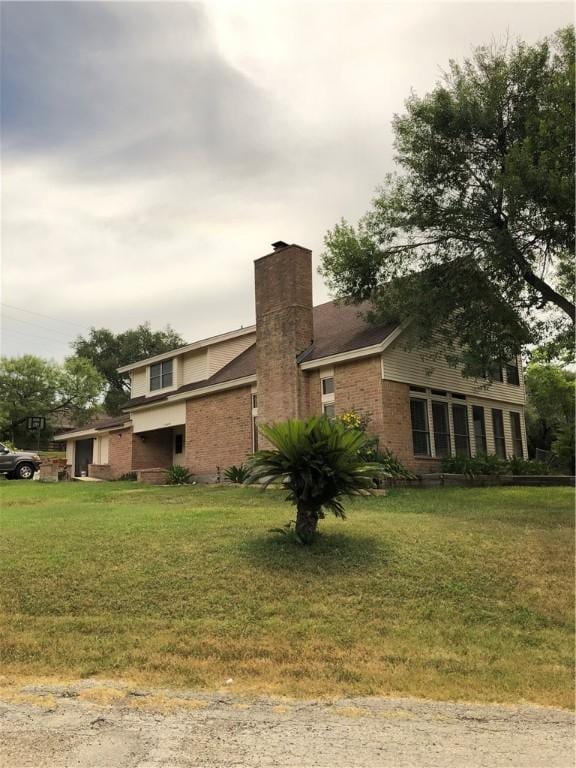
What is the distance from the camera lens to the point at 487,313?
49.8ft

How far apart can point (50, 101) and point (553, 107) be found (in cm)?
1032

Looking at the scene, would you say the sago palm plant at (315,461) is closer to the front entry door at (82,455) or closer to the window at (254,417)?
the window at (254,417)

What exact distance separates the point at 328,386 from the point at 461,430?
4.75 metres

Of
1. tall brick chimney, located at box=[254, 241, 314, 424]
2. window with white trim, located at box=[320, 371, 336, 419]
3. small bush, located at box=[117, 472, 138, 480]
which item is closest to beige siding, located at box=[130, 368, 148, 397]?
small bush, located at box=[117, 472, 138, 480]

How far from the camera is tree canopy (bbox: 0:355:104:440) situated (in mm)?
45812

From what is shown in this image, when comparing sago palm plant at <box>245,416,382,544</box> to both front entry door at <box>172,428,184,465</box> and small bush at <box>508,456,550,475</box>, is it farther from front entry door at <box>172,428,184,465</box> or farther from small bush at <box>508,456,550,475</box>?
front entry door at <box>172,428,184,465</box>

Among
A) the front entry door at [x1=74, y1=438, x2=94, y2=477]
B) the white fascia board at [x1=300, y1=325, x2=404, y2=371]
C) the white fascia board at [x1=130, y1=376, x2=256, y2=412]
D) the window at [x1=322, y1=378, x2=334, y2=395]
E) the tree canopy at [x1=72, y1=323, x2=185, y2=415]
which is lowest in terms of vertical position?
the front entry door at [x1=74, y1=438, x2=94, y2=477]

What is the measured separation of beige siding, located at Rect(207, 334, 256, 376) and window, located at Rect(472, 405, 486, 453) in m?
8.82

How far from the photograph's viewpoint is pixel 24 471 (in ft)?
84.9

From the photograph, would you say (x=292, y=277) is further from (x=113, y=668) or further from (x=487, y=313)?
(x=113, y=668)

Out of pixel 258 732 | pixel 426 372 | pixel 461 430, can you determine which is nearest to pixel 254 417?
pixel 426 372

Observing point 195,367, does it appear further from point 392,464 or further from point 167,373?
point 392,464

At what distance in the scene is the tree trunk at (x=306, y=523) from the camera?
331 inches

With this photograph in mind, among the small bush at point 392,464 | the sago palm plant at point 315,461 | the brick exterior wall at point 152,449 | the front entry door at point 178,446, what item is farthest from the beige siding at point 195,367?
the sago palm plant at point 315,461
